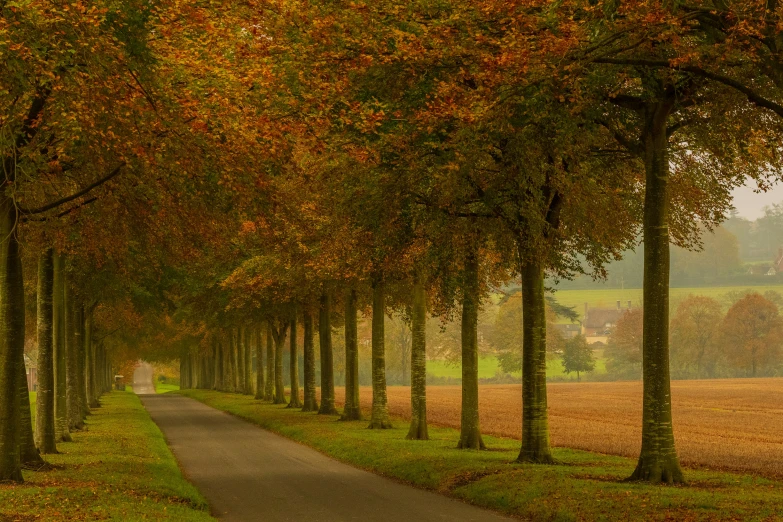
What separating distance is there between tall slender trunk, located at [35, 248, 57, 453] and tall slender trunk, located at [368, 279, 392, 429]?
14019 mm

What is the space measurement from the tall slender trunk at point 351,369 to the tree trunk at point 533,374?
1842 cm

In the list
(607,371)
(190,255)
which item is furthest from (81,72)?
(607,371)

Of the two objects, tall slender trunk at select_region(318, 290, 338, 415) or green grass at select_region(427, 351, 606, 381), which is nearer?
tall slender trunk at select_region(318, 290, 338, 415)

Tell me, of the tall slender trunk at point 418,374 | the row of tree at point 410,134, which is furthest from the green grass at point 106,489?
the tall slender trunk at point 418,374

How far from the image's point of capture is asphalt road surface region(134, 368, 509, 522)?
17273 mm

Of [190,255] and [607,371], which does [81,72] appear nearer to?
[190,255]

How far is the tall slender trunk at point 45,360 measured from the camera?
2502 centimetres

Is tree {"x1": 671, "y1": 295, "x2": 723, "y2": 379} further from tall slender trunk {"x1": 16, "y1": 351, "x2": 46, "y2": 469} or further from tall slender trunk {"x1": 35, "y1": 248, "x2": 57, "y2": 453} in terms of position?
tall slender trunk {"x1": 16, "y1": 351, "x2": 46, "y2": 469}

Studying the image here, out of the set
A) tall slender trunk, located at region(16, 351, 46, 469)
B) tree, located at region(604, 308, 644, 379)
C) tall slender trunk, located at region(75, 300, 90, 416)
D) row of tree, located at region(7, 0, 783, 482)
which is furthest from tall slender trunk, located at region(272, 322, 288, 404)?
tree, located at region(604, 308, 644, 379)

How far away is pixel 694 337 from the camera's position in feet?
474

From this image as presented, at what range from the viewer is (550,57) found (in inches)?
626

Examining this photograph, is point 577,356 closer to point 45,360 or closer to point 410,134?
point 45,360

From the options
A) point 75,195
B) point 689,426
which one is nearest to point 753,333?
point 689,426

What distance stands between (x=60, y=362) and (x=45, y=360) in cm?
610
